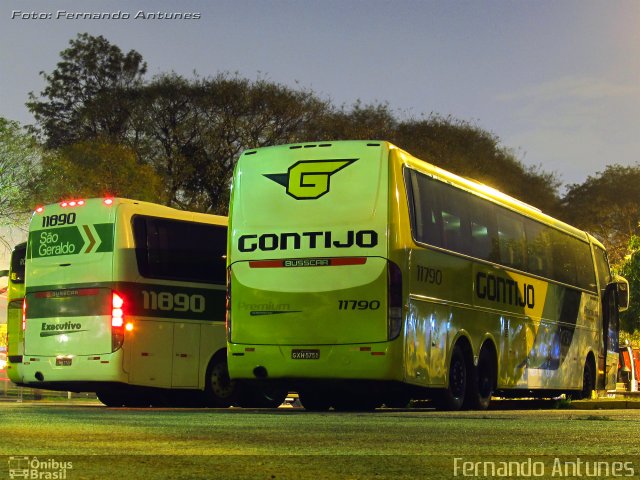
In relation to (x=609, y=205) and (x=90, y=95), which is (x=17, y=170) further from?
→ (x=609, y=205)

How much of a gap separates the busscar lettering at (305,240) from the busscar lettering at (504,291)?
10.5ft

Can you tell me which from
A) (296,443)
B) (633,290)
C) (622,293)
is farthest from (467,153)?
(296,443)

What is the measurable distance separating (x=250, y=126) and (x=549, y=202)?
19914 mm

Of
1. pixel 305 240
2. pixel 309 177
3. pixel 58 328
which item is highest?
pixel 309 177

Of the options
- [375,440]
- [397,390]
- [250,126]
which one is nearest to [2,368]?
[250,126]

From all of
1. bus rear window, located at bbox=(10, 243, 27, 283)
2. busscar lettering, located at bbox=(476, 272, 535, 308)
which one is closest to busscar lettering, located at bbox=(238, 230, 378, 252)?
busscar lettering, located at bbox=(476, 272, 535, 308)

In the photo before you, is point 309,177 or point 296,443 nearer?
point 296,443

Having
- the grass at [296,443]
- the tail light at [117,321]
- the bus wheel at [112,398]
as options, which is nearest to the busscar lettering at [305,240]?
the tail light at [117,321]

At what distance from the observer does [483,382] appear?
66.1ft

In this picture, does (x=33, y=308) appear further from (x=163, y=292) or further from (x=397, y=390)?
(x=397, y=390)

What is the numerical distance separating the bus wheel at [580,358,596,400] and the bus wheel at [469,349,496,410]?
6.52 meters

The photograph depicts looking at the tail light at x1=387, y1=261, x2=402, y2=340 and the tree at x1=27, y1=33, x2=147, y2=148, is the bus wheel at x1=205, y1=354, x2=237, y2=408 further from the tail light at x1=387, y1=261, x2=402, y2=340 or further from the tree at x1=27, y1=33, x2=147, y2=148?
the tree at x1=27, y1=33, x2=147, y2=148

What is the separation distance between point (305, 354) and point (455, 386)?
263cm

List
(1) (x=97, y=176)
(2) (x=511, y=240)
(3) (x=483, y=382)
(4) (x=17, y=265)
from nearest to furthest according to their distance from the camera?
1. (3) (x=483, y=382)
2. (2) (x=511, y=240)
3. (4) (x=17, y=265)
4. (1) (x=97, y=176)
